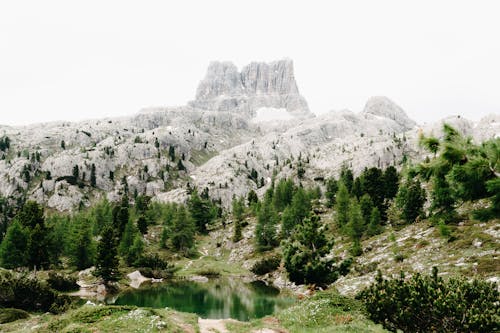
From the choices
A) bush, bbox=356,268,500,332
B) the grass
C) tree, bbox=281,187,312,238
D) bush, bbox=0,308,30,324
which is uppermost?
bush, bbox=356,268,500,332

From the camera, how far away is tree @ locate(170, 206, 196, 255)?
113250mm

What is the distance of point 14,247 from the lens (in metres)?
78.8

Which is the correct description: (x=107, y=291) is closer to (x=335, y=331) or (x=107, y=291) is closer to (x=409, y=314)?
(x=335, y=331)

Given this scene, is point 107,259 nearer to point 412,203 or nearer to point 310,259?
point 310,259

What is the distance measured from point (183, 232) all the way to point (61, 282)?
4851 cm

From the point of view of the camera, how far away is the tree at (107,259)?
71.8m

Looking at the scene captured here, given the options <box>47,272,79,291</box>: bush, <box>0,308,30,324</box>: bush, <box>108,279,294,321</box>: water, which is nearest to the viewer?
<box>0,308,30,324</box>: bush

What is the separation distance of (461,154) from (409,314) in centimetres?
757

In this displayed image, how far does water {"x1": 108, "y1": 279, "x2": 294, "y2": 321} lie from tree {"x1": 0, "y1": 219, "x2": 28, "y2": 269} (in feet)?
97.3

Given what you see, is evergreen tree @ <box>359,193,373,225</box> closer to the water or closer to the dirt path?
the water

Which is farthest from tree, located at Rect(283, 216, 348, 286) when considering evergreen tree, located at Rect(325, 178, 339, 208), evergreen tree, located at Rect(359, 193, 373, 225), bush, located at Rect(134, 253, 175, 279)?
evergreen tree, located at Rect(325, 178, 339, 208)

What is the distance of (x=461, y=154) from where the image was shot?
1302 cm

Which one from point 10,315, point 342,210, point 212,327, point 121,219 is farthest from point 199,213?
point 212,327

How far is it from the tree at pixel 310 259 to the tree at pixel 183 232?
254 ft
